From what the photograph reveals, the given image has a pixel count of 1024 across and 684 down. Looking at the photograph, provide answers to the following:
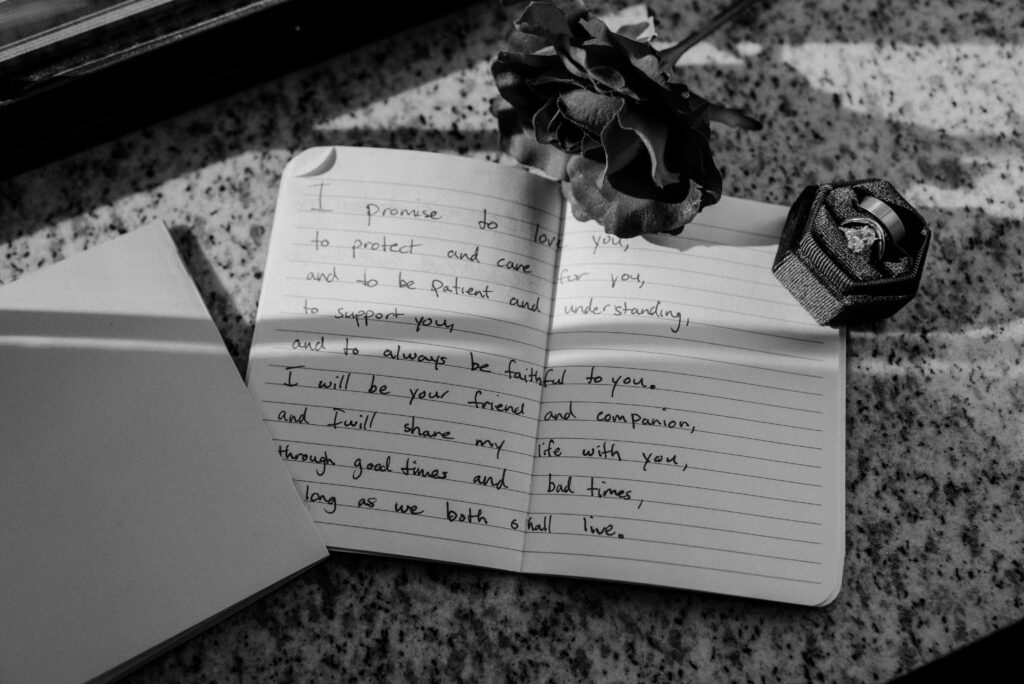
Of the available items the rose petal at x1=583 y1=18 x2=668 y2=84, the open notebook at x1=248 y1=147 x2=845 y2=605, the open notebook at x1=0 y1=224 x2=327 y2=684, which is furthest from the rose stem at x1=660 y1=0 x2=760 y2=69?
the open notebook at x1=0 y1=224 x2=327 y2=684

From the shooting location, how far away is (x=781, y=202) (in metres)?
0.67

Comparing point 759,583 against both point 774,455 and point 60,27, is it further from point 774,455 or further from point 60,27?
point 60,27

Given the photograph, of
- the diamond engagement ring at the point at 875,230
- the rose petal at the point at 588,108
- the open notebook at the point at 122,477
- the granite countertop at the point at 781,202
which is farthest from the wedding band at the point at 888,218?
the open notebook at the point at 122,477

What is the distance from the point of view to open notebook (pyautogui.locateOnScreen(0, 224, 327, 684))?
0.53m

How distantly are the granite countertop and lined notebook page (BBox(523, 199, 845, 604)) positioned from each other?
0.10 ft

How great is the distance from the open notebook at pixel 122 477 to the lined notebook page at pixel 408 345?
4 centimetres

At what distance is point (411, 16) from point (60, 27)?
304 mm

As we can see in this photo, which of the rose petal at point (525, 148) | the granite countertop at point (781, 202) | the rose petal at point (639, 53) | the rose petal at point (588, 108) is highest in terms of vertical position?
the rose petal at point (639, 53)

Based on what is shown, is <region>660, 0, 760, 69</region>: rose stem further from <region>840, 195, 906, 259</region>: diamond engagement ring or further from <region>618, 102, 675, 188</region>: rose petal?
<region>840, 195, 906, 259</region>: diamond engagement ring

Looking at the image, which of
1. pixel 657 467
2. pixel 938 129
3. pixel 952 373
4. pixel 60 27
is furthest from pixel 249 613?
pixel 938 129

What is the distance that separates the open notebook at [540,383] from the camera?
0.57 meters

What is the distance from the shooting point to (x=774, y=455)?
591 millimetres

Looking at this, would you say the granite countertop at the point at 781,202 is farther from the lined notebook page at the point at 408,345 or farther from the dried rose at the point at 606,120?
the dried rose at the point at 606,120

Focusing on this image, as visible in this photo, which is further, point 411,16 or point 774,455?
point 411,16
